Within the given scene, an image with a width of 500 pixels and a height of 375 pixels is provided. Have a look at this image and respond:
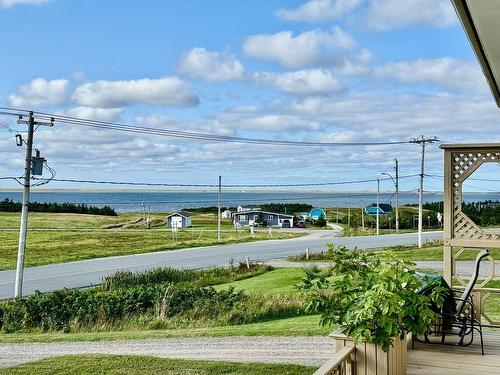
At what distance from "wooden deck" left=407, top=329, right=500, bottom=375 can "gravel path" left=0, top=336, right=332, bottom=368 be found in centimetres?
243

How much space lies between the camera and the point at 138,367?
24.7 feet

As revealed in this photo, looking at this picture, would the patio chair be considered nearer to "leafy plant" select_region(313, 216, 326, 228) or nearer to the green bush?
the green bush

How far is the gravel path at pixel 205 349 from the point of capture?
7.78 meters

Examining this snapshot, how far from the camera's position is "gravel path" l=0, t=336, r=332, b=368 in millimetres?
7777

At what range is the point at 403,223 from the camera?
50156 mm

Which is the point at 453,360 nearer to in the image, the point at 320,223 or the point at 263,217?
the point at 320,223

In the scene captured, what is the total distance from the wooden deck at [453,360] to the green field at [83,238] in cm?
2561

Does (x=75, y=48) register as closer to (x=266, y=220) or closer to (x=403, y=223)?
(x=266, y=220)

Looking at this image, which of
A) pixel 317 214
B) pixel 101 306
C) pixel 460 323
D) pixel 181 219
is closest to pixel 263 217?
pixel 317 214

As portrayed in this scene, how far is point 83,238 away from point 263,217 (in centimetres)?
2576

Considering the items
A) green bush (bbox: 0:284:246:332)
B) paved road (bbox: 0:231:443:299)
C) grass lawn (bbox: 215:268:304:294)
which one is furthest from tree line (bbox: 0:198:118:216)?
green bush (bbox: 0:284:246:332)

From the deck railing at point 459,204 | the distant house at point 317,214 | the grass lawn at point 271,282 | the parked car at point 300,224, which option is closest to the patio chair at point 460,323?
the deck railing at point 459,204

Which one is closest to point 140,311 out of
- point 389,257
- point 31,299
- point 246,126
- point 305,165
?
point 31,299

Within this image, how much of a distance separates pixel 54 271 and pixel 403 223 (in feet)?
110
